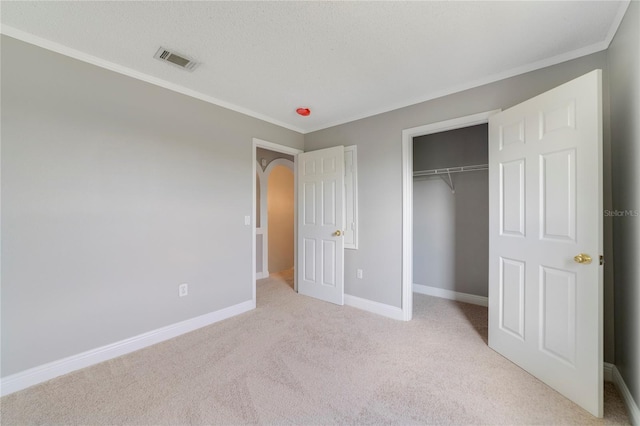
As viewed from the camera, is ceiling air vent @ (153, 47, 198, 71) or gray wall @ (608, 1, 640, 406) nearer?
gray wall @ (608, 1, 640, 406)

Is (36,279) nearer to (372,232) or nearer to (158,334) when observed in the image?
(158,334)

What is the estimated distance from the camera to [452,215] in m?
3.54

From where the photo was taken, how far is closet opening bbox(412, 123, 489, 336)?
3312mm

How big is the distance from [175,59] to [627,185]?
3.28 metres

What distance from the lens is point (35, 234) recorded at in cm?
178

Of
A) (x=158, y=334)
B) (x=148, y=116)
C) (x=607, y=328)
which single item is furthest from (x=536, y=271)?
(x=148, y=116)

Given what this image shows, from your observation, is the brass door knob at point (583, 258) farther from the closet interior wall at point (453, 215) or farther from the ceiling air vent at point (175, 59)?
the ceiling air vent at point (175, 59)

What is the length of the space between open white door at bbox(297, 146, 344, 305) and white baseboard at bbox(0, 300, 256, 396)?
1.19 metres

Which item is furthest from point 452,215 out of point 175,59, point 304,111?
point 175,59

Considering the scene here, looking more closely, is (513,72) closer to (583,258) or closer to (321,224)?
(583,258)


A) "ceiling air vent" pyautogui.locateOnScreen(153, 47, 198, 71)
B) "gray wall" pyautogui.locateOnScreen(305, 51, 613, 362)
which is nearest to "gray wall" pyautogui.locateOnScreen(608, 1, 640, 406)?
"gray wall" pyautogui.locateOnScreen(305, 51, 613, 362)

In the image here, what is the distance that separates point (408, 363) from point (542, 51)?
2.64 metres

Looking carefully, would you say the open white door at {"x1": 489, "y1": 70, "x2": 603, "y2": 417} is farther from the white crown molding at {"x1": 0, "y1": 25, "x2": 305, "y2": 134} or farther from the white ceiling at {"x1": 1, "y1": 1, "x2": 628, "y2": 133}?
the white crown molding at {"x1": 0, "y1": 25, "x2": 305, "y2": 134}

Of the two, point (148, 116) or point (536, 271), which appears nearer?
point (536, 271)
